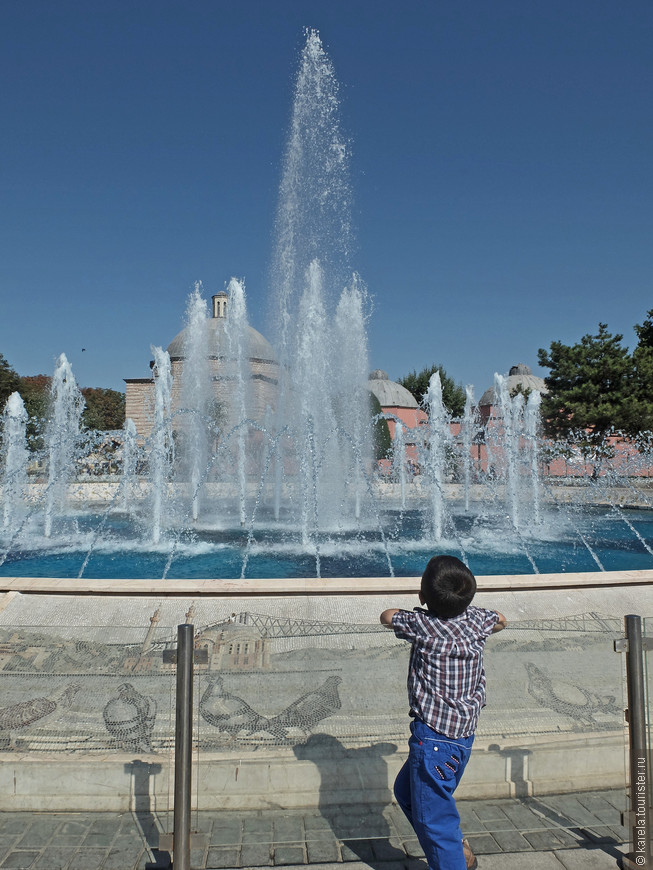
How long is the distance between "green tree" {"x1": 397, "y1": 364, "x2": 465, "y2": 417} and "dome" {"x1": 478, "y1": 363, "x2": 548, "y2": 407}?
5.95 feet

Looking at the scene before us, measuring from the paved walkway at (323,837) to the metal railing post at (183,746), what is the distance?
0.09m

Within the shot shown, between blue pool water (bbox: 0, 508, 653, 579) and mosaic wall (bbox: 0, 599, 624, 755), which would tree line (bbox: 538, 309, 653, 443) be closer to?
blue pool water (bbox: 0, 508, 653, 579)

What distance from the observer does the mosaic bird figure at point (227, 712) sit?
266cm

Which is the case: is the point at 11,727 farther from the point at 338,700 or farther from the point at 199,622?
the point at 199,622

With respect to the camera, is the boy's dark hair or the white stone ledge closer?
the boy's dark hair

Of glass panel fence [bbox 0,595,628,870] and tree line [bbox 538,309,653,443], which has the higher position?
tree line [bbox 538,309,653,443]

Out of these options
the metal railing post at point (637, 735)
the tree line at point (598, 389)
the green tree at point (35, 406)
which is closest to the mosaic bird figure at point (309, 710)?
the metal railing post at point (637, 735)

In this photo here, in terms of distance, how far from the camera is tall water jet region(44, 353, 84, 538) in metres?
14.9

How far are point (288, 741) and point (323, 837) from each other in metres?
0.36

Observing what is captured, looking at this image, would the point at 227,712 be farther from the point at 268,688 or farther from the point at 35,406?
the point at 35,406

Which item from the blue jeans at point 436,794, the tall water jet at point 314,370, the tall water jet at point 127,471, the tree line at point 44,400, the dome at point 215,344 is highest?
the dome at point 215,344

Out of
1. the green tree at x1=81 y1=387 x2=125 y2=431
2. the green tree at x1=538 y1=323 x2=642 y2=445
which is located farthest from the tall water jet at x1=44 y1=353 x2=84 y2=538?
the green tree at x1=81 y1=387 x2=125 y2=431

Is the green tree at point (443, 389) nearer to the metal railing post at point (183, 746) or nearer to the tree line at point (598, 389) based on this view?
the tree line at point (598, 389)

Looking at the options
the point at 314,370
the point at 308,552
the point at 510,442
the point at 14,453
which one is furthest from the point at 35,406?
the point at 308,552
